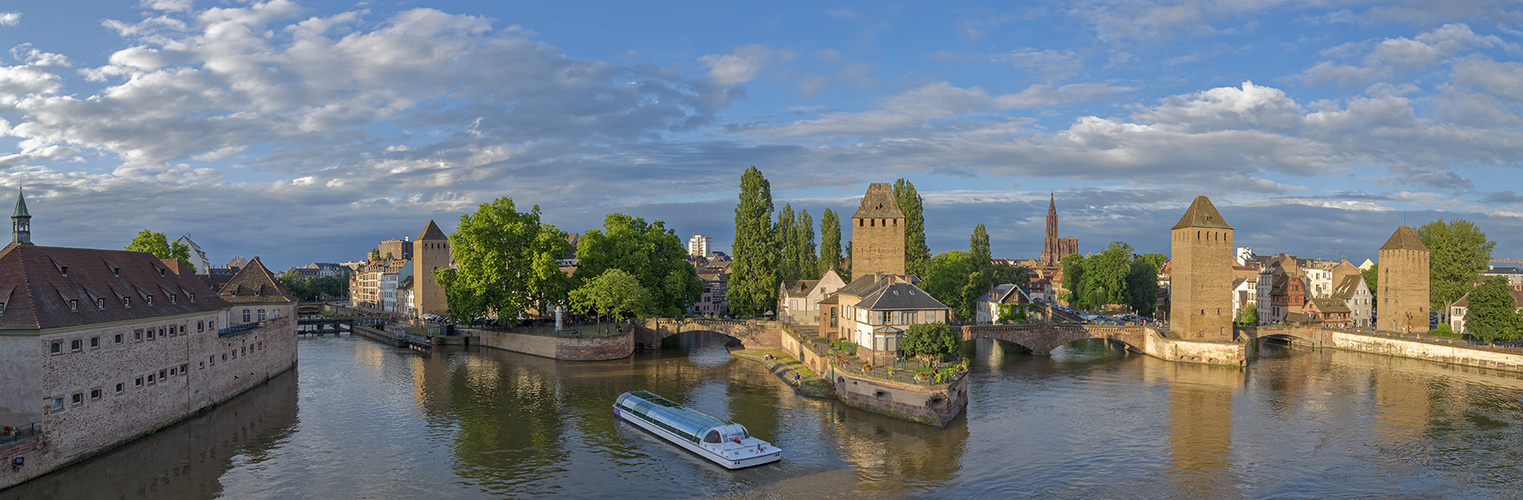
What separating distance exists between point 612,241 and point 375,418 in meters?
37.1

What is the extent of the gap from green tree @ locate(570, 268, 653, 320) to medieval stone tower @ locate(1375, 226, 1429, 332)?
71139 millimetres

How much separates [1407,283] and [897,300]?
59.8 metres

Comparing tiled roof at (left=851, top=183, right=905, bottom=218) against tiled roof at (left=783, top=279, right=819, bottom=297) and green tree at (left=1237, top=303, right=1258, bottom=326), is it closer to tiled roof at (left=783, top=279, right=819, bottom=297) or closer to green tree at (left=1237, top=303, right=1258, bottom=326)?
tiled roof at (left=783, top=279, right=819, bottom=297)

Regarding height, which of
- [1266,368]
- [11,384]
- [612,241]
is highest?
[612,241]

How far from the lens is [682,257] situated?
84188 mm

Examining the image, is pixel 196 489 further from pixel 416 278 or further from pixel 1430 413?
pixel 416 278

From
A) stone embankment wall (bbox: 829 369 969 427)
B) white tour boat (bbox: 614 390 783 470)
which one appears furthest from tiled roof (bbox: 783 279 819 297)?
white tour boat (bbox: 614 390 783 470)

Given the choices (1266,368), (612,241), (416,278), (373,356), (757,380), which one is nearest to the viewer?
(757,380)

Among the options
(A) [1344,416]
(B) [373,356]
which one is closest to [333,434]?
(B) [373,356]

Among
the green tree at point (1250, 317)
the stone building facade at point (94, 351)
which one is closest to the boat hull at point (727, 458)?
the stone building facade at point (94, 351)

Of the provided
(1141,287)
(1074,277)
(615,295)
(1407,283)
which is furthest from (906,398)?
(1074,277)

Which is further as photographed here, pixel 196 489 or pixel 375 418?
pixel 375 418

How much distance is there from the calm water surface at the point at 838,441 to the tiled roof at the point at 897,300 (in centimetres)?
636

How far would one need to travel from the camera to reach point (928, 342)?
156ft
